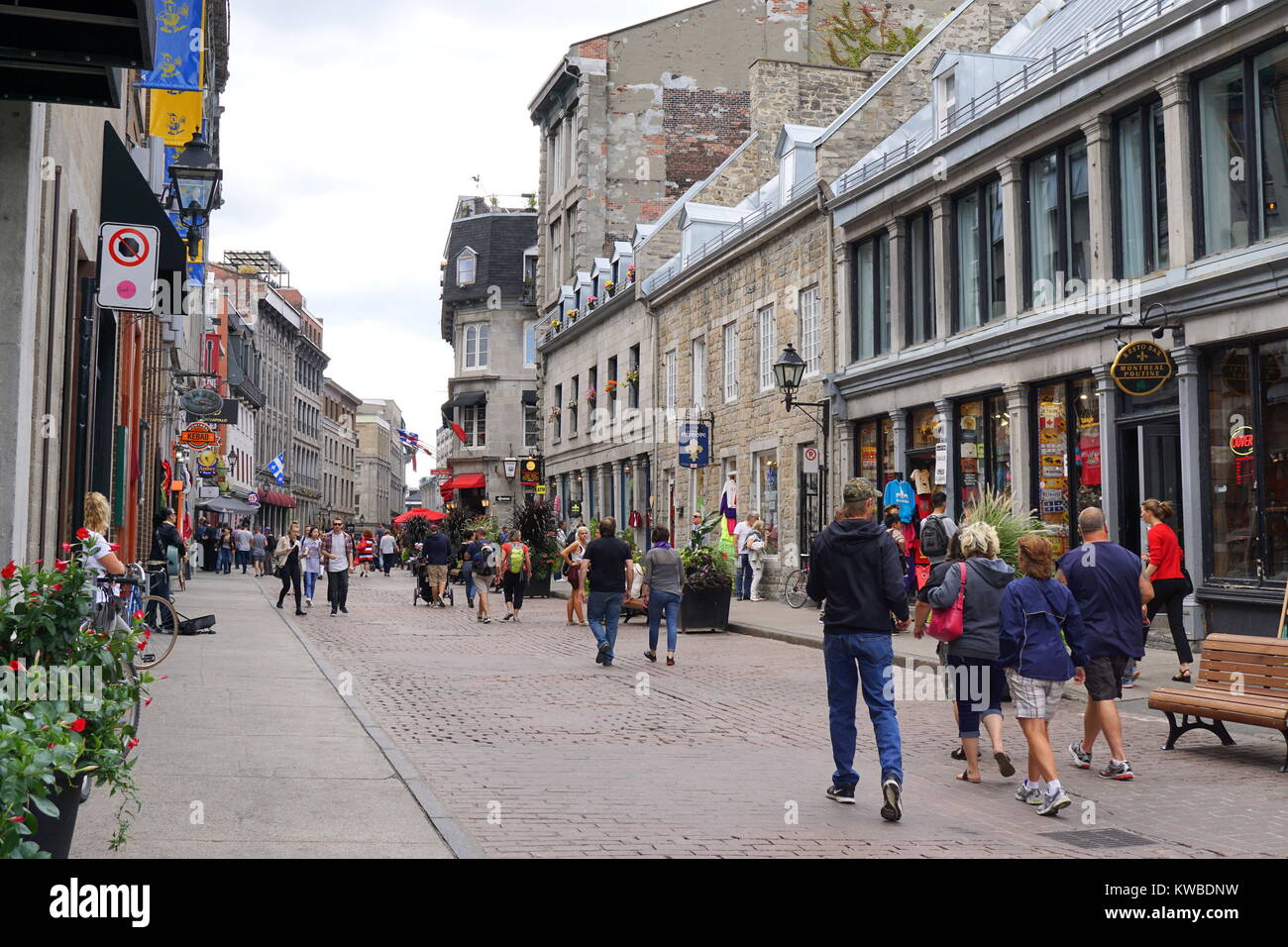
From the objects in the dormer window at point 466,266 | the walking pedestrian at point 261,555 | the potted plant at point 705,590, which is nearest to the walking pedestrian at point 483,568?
the potted plant at point 705,590

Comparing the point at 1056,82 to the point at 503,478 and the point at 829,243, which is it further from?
the point at 503,478

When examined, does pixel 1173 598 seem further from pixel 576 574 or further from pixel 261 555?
pixel 261 555

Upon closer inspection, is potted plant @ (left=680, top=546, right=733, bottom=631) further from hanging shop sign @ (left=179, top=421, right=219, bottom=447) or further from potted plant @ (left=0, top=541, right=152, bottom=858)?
hanging shop sign @ (left=179, top=421, right=219, bottom=447)

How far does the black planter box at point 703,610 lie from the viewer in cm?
1972

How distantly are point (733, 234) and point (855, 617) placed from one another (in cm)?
2196

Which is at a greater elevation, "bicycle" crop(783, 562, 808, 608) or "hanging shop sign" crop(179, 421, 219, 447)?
"hanging shop sign" crop(179, 421, 219, 447)

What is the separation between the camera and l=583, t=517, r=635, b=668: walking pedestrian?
14.9 metres

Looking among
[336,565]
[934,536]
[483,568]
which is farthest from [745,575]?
[934,536]

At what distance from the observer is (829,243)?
24.0 m

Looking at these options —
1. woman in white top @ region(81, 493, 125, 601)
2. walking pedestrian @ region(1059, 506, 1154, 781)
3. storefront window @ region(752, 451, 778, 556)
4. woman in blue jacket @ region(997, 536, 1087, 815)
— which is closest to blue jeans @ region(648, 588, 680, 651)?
woman in white top @ region(81, 493, 125, 601)

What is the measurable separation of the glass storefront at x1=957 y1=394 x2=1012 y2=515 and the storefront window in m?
6.00
